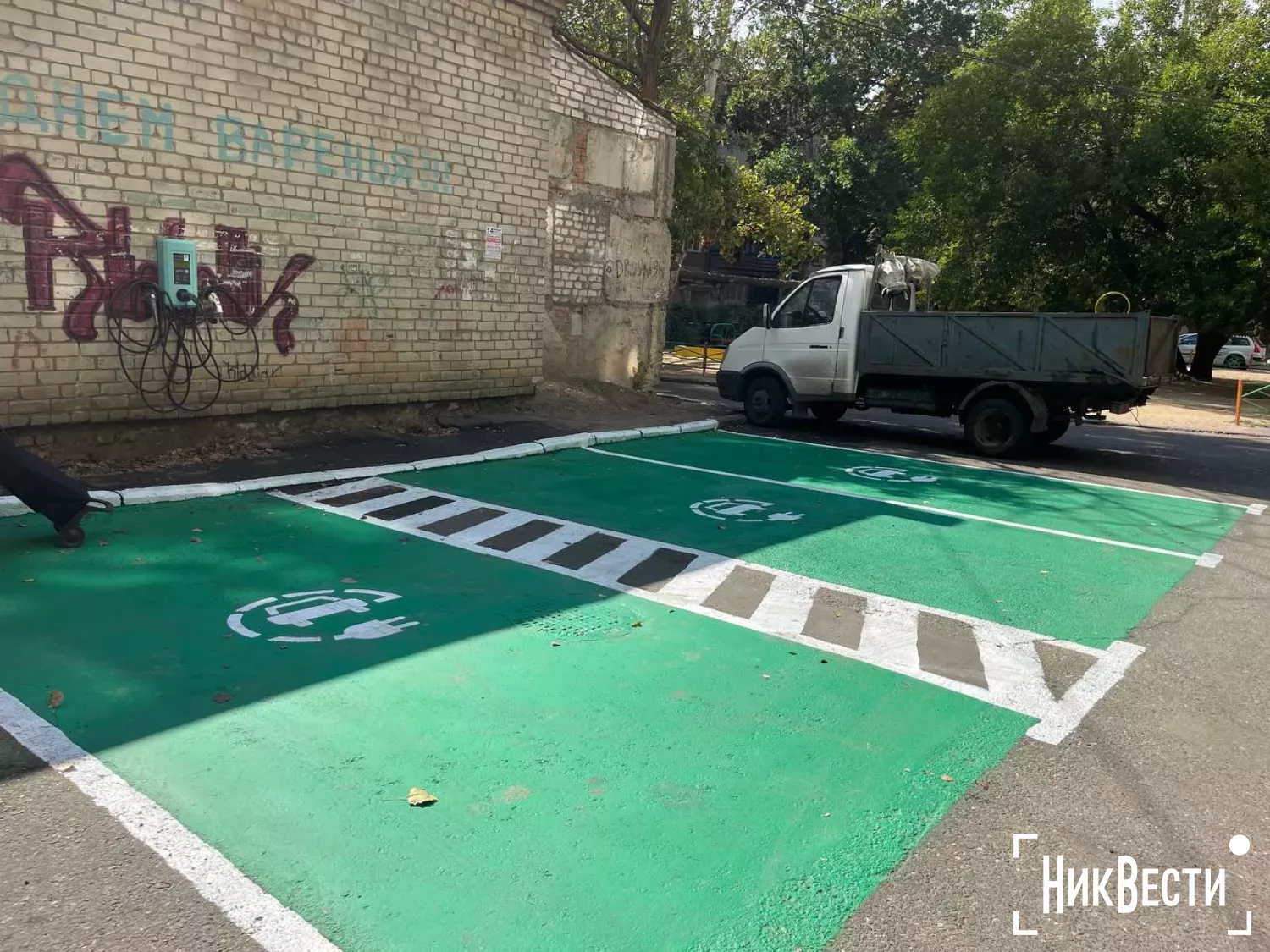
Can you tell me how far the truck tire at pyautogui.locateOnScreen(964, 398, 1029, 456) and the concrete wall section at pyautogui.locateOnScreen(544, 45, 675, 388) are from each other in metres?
6.82

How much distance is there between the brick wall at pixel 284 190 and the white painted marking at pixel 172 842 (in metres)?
5.96

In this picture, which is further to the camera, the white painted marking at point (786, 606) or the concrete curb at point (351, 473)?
the concrete curb at point (351, 473)

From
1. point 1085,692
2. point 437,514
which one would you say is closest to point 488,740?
point 1085,692

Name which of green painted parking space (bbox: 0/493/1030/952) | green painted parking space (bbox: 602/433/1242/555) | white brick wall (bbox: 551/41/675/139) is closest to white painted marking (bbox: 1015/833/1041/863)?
green painted parking space (bbox: 0/493/1030/952)

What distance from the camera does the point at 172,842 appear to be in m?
3.31

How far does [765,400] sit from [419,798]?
11825 mm

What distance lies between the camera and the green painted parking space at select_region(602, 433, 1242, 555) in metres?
9.09

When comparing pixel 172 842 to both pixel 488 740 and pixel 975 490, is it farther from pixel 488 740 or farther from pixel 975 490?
pixel 975 490

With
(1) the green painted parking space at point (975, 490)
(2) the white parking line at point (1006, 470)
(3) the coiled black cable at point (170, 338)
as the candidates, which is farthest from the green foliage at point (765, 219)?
(3) the coiled black cable at point (170, 338)

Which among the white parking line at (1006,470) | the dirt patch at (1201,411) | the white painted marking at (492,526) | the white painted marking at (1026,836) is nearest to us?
the white painted marking at (1026,836)

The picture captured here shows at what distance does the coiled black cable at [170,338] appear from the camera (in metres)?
9.39

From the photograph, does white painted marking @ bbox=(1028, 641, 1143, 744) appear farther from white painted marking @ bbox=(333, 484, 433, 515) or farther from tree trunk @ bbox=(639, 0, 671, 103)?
tree trunk @ bbox=(639, 0, 671, 103)

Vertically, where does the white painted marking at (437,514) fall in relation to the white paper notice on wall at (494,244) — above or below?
below

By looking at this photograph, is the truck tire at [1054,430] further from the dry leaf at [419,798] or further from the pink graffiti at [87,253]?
the dry leaf at [419,798]
